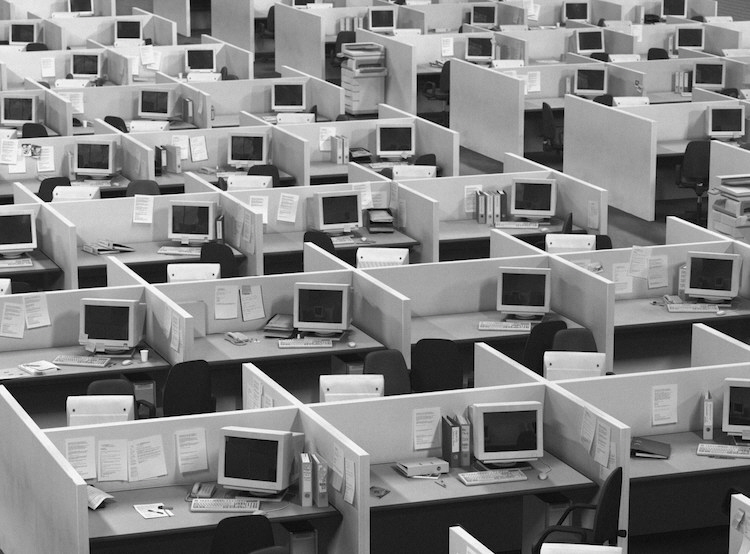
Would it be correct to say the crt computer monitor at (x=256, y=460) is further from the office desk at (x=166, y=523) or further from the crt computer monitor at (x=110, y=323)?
the crt computer monitor at (x=110, y=323)

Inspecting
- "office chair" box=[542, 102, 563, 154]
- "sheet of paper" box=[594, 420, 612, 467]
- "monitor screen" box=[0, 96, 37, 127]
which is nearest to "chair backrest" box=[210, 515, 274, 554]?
"sheet of paper" box=[594, 420, 612, 467]

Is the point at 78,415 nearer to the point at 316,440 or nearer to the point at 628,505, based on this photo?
the point at 316,440

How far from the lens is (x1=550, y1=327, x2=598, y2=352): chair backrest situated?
27.6 feet

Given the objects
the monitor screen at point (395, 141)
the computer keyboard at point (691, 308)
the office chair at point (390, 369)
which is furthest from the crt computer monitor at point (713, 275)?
the monitor screen at point (395, 141)

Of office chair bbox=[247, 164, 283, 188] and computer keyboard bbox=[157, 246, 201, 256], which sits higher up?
office chair bbox=[247, 164, 283, 188]

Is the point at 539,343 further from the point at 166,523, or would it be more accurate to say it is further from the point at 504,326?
the point at 166,523

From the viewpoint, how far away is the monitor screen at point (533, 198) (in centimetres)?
1083

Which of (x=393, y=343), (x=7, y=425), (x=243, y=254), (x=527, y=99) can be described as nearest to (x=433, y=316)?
(x=393, y=343)

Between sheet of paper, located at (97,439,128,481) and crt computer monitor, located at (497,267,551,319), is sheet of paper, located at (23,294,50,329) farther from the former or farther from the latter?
crt computer monitor, located at (497,267,551,319)

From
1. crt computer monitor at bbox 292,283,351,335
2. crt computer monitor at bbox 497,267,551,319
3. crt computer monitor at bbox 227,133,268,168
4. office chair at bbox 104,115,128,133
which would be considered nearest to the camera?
crt computer monitor at bbox 292,283,351,335

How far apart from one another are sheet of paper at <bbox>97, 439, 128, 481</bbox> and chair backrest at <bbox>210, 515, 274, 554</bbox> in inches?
30.5

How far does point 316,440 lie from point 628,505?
164 cm

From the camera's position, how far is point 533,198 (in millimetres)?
10898

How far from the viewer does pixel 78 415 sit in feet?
23.0
